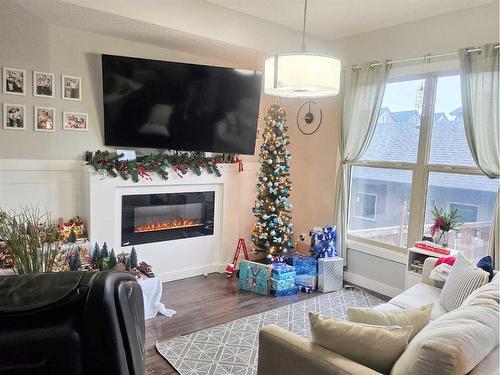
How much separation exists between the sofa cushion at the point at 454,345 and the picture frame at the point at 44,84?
3726 millimetres

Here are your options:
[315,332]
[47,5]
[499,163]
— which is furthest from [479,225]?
[47,5]

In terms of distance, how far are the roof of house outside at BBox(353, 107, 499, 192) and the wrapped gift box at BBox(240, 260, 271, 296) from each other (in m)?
1.63

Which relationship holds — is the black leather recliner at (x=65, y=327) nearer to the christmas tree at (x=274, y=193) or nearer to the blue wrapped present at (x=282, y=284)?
the blue wrapped present at (x=282, y=284)

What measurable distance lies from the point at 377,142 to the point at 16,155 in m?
3.79

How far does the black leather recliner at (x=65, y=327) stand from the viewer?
2.24 feet

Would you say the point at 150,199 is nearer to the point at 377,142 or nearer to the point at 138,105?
the point at 138,105

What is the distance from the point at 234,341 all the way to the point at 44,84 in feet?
9.82

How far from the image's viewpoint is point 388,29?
408 centimetres

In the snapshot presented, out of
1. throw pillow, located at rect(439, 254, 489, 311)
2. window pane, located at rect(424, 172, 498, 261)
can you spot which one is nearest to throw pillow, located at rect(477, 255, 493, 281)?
throw pillow, located at rect(439, 254, 489, 311)

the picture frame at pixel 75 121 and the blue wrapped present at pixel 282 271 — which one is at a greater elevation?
the picture frame at pixel 75 121

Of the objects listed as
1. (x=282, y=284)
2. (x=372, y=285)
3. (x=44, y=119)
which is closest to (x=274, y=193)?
(x=282, y=284)

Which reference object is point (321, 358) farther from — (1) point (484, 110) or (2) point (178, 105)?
(2) point (178, 105)

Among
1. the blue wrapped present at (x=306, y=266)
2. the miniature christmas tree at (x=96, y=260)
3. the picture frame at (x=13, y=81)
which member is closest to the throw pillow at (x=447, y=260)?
the blue wrapped present at (x=306, y=266)

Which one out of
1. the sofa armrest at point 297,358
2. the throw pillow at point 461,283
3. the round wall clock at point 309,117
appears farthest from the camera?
the round wall clock at point 309,117
